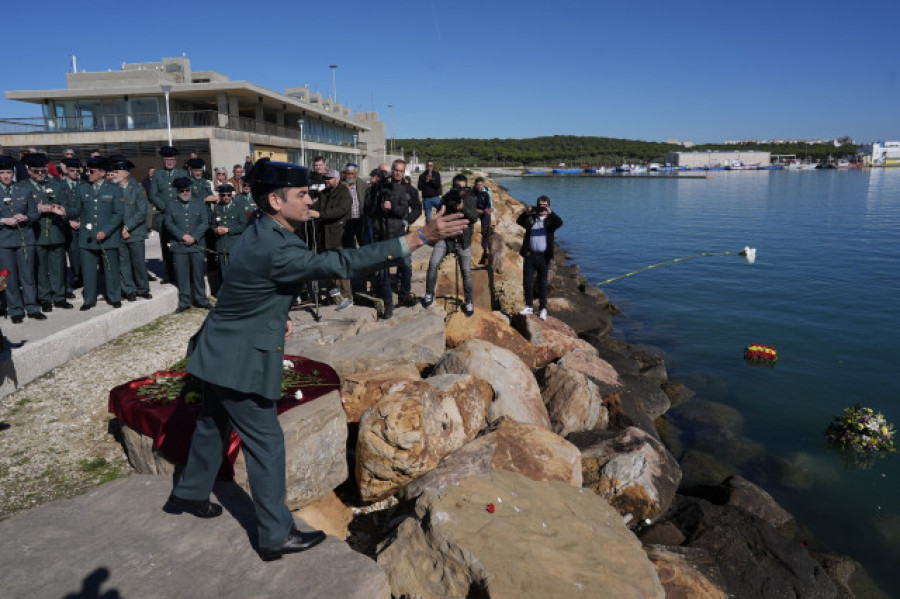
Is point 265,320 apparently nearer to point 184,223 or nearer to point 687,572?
point 687,572

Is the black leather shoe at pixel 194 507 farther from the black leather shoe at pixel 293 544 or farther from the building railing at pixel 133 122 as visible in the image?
the building railing at pixel 133 122

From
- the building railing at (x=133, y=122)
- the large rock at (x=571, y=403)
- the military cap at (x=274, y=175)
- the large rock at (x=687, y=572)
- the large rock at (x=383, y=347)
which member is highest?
the building railing at (x=133, y=122)

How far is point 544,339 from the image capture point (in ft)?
33.9

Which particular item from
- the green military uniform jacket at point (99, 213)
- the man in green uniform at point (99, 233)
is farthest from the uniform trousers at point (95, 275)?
the green military uniform jacket at point (99, 213)

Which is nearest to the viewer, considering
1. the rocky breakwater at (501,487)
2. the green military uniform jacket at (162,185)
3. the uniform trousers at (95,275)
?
the rocky breakwater at (501,487)

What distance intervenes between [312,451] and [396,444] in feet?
2.78

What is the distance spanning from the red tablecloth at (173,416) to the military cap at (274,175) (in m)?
1.95

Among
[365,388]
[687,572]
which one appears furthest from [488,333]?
[687,572]

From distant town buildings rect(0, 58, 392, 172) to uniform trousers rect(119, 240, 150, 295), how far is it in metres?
22.5

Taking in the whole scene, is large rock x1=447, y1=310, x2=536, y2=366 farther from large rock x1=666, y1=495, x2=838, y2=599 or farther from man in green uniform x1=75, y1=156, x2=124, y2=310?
man in green uniform x1=75, y1=156, x2=124, y2=310

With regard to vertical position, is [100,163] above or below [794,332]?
above

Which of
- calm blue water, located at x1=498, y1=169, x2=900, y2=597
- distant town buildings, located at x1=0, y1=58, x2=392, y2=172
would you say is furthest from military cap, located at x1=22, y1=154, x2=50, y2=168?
distant town buildings, located at x1=0, y1=58, x2=392, y2=172

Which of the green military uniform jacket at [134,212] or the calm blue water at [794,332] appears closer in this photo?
the calm blue water at [794,332]

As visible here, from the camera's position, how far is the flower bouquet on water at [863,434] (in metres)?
9.45
